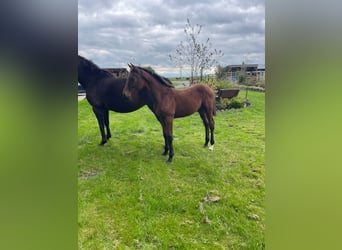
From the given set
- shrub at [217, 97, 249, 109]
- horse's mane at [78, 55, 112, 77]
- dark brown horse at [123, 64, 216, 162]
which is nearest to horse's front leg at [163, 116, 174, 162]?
dark brown horse at [123, 64, 216, 162]

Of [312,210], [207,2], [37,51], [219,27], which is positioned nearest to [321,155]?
[312,210]

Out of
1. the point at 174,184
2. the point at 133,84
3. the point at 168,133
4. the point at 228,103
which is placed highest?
the point at 133,84

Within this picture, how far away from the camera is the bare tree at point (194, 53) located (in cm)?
149

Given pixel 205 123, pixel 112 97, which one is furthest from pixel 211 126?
pixel 112 97

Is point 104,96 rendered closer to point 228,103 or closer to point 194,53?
point 194,53

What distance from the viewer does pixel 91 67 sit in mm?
1542

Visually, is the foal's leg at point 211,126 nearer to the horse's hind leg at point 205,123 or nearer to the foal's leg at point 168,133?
the horse's hind leg at point 205,123

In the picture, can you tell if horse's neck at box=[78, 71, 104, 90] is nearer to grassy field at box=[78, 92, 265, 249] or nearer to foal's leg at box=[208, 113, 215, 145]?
grassy field at box=[78, 92, 265, 249]

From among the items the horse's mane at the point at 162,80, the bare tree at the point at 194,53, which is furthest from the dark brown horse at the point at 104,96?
the bare tree at the point at 194,53

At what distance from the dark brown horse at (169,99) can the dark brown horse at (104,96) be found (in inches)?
1.7

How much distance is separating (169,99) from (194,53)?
0.28m

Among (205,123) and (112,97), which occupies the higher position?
(112,97)

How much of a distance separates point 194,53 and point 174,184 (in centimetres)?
72

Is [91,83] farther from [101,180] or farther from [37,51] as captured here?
[101,180]
